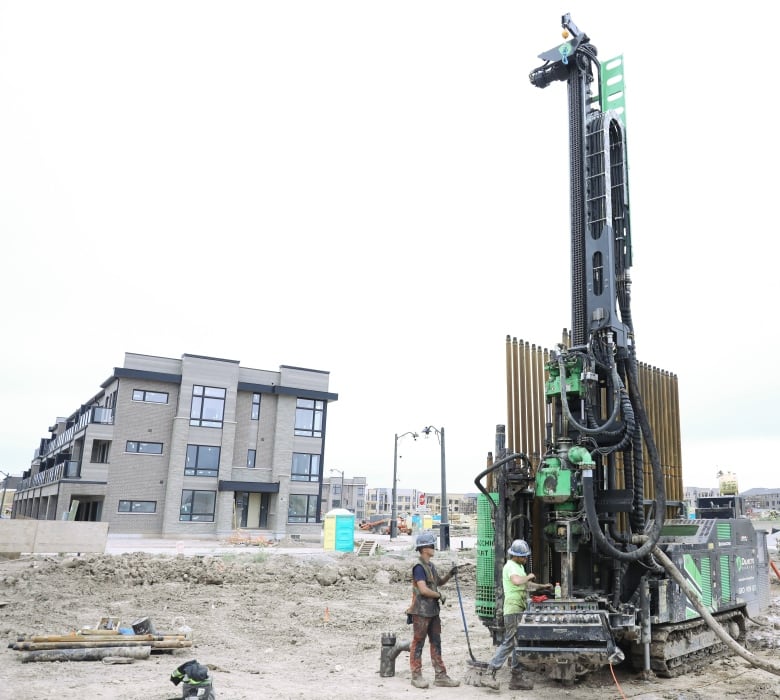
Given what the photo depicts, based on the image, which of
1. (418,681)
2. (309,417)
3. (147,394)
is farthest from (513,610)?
(309,417)

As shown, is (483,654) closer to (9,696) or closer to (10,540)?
(9,696)

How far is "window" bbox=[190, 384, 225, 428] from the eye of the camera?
41344 mm

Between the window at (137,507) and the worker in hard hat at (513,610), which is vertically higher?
the window at (137,507)

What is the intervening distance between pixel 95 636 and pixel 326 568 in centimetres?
1137

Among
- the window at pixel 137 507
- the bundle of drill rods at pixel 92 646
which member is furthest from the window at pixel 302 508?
the bundle of drill rods at pixel 92 646

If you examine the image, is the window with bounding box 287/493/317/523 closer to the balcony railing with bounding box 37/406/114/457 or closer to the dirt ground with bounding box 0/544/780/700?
the balcony railing with bounding box 37/406/114/457

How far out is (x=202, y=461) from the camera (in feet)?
135

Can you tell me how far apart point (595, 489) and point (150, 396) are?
115 feet

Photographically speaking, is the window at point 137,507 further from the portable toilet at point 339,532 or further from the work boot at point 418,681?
the work boot at point 418,681

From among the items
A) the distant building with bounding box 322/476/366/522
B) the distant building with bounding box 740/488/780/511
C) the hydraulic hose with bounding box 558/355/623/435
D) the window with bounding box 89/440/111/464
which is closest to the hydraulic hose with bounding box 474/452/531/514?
the hydraulic hose with bounding box 558/355/623/435

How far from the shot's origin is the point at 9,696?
774 cm

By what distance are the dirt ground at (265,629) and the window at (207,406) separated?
Result: 17.4 meters

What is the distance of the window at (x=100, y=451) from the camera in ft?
133

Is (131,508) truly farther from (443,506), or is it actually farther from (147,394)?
(443,506)
